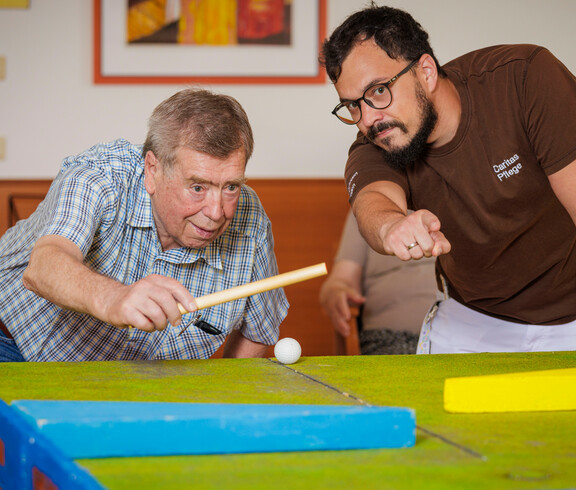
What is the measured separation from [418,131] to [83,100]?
212 centimetres

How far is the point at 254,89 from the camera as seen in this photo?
143 inches

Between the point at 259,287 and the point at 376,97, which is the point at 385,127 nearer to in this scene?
the point at 376,97

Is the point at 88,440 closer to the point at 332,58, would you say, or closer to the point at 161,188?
the point at 161,188

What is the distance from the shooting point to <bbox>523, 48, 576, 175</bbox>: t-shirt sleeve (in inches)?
75.0

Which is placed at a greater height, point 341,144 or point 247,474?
point 341,144

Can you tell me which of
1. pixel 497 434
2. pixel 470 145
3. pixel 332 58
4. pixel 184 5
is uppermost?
pixel 184 5

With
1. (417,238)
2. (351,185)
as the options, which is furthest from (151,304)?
(351,185)

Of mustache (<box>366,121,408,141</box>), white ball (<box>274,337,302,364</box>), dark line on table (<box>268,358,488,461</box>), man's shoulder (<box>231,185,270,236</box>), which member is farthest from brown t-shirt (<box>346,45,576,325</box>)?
dark line on table (<box>268,358,488,461</box>)

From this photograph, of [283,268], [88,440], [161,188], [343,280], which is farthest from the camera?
[283,268]

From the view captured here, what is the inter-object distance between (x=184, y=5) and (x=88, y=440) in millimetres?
2948

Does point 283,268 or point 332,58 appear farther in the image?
point 283,268

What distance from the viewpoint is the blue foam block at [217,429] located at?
976mm

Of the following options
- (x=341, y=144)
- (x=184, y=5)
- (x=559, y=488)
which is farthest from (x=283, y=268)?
(x=559, y=488)

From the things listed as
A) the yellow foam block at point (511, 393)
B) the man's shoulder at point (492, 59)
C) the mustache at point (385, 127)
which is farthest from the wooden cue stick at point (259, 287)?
the man's shoulder at point (492, 59)
